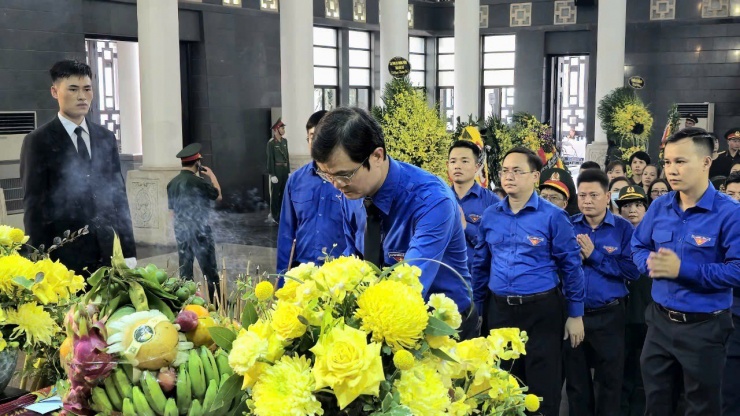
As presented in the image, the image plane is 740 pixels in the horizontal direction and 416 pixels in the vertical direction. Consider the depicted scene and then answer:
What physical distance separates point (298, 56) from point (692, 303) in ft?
32.0

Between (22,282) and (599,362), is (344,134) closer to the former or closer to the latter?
(22,282)

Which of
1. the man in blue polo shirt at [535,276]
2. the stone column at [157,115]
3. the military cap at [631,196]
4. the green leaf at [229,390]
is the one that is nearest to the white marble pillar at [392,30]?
the stone column at [157,115]

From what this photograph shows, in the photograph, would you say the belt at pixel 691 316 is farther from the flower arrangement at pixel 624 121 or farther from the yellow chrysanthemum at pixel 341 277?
the flower arrangement at pixel 624 121

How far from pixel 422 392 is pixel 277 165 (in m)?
12.6

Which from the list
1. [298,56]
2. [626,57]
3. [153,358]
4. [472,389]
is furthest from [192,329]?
[626,57]

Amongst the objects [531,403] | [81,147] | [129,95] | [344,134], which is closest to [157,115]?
[129,95]

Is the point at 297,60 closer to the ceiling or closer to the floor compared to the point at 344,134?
closer to the ceiling

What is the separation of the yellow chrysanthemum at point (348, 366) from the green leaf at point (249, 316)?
1.08ft

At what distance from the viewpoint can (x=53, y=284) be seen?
2512mm

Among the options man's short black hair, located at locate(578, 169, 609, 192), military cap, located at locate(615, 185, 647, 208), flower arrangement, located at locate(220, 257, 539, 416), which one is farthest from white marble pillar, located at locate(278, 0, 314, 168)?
flower arrangement, located at locate(220, 257, 539, 416)

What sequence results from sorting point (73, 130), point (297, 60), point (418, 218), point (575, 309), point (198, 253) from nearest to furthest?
point (418, 218) → point (73, 130) → point (575, 309) → point (198, 253) → point (297, 60)

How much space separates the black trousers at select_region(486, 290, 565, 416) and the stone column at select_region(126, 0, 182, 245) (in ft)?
25.3

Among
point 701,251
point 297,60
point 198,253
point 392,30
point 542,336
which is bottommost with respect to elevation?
point 198,253

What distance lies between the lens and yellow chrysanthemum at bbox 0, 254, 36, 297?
2.41m
